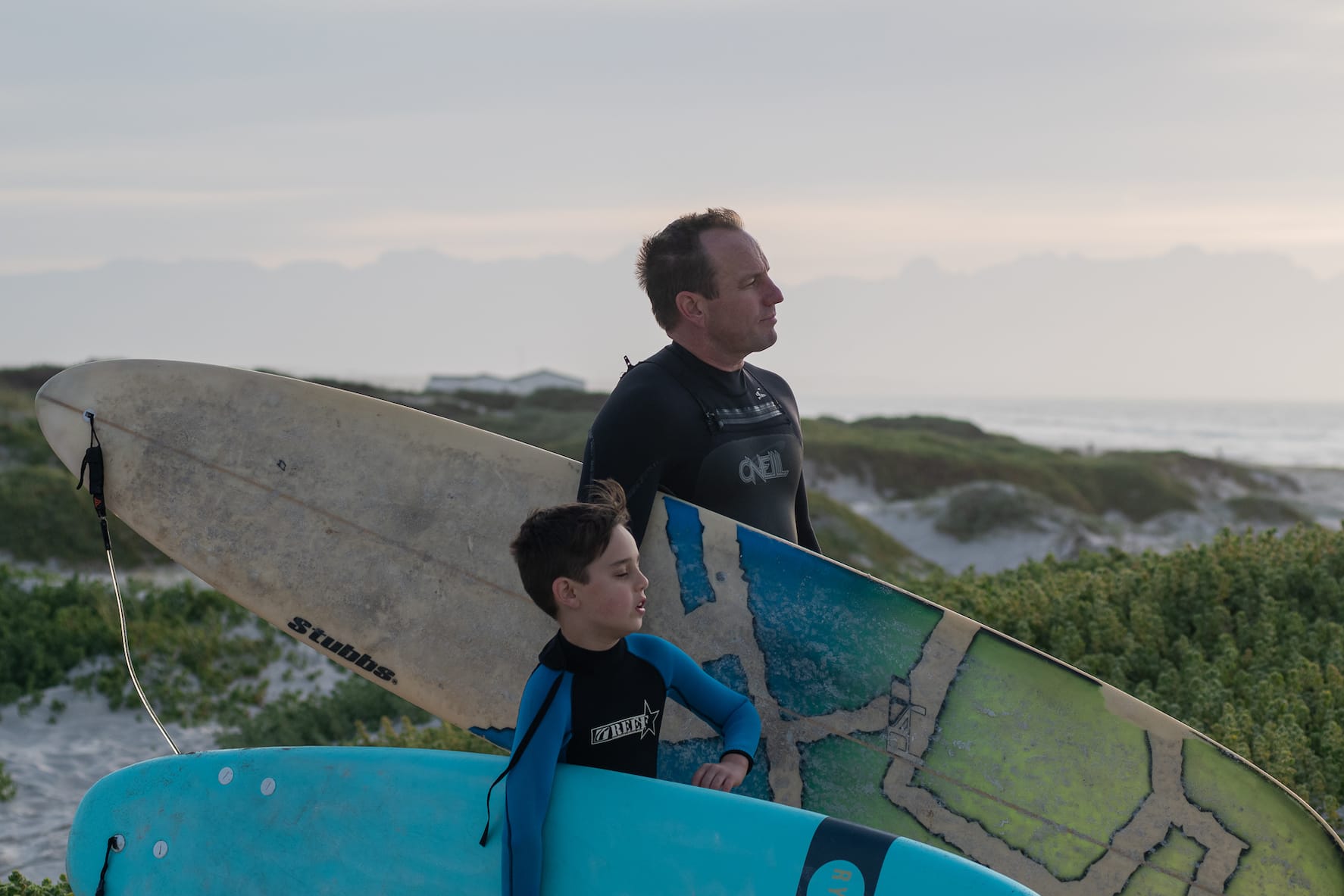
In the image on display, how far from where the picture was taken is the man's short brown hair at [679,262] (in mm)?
3322

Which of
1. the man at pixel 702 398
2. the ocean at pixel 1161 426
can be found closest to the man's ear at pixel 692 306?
the man at pixel 702 398

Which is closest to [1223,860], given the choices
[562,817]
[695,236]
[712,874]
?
[712,874]

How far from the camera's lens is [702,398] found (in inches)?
129

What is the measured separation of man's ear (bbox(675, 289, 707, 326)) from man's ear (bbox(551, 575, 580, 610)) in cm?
122

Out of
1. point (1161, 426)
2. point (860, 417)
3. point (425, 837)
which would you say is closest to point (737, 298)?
point (425, 837)

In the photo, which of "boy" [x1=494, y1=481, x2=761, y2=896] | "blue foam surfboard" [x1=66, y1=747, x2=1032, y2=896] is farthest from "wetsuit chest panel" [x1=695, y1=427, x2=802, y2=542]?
"blue foam surfboard" [x1=66, y1=747, x2=1032, y2=896]

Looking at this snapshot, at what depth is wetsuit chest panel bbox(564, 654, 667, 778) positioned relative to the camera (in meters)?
2.48

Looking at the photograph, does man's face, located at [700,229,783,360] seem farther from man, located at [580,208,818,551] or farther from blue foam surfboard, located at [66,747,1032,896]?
blue foam surfboard, located at [66,747,1032,896]

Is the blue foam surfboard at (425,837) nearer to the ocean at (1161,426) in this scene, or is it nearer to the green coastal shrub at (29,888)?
the green coastal shrub at (29,888)

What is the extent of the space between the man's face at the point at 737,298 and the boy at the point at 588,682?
0.94 meters

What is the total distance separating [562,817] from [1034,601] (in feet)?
14.1

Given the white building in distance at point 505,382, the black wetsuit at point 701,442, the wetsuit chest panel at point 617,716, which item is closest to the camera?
the wetsuit chest panel at point 617,716

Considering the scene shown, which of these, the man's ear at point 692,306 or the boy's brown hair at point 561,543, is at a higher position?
the man's ear at point 692,306

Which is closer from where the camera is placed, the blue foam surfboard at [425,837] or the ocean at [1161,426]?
the blue foam surfboard at [425,837]
